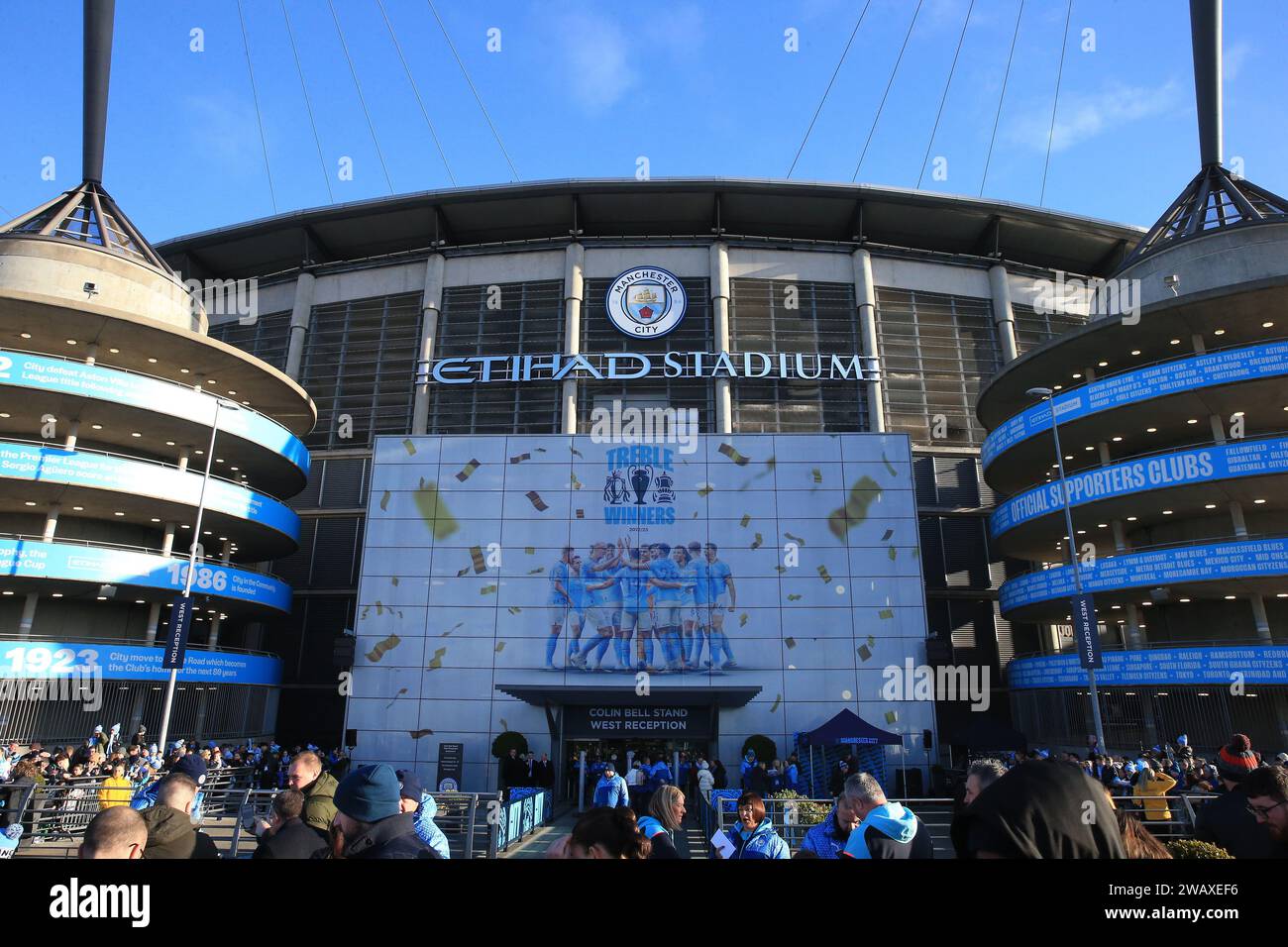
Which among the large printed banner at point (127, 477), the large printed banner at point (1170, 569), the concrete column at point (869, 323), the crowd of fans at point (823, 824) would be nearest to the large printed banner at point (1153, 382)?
the large printed banner at point (1170, 569)

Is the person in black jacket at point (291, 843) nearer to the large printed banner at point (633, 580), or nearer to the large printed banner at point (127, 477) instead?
the large printed banner at point (633, 580)

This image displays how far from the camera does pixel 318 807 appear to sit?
696cm

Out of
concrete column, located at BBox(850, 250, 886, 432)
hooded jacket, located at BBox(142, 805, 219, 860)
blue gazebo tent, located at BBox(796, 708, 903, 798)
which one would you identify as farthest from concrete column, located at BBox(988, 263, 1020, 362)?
hooded jacket, located at BBox(142, 805, 219, 860)

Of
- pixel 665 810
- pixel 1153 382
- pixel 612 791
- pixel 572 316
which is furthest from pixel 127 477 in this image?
pixel 1153 382

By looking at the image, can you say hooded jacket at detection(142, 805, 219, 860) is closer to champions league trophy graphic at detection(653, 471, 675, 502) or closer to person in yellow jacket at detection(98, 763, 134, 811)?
person in yellow jacket at detection(98, 763, 134, 811)

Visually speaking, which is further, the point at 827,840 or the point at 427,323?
the point at 427,323

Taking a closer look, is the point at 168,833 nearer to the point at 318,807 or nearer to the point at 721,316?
the point at 318,807

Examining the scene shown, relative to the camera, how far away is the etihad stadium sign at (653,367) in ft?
144

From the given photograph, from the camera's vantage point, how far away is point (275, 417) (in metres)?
43.5

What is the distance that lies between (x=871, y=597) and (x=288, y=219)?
4140 cm

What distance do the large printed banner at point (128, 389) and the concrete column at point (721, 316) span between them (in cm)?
2303

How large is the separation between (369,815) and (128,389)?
114 ft
